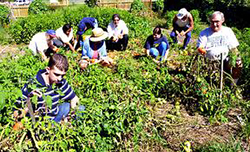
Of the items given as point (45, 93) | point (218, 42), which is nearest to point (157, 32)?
point (218, 42)

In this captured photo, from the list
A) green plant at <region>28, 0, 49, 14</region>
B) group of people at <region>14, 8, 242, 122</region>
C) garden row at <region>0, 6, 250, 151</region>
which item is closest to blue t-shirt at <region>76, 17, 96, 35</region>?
group of people at <region>14, 8, 242, 122</region>

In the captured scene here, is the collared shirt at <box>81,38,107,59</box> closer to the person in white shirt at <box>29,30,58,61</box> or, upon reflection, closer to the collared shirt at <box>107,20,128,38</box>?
the person in white shirt at <box>29,30,58,61</box>

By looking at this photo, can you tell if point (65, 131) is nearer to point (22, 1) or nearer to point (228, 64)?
point (228, 64)

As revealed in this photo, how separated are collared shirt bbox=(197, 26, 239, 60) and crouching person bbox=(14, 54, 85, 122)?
2.50 metres

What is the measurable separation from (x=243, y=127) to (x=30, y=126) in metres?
2.75

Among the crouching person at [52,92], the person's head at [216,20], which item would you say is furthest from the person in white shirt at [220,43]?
the crouching person at [52,92]

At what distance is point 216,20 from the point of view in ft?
14.0

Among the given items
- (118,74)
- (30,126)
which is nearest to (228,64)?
(118,74)

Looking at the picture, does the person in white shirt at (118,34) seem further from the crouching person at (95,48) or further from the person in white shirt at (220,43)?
the person in white shirt at (220,43)

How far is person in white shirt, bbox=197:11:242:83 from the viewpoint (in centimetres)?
429

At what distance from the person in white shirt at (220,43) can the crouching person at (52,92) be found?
2284mm

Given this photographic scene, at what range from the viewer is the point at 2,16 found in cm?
1151

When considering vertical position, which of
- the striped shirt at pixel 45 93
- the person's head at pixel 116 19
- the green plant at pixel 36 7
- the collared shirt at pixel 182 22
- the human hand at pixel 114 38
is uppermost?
the green plant at pixel 36 7

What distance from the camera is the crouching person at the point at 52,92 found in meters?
2.67
